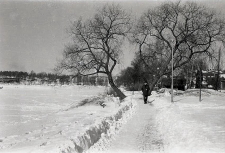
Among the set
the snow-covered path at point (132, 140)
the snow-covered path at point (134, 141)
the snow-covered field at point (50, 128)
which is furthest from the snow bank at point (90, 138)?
the snow-covered path at point (132, 140)

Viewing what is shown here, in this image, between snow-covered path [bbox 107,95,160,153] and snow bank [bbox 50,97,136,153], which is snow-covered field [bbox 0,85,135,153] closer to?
snow bank [bbox 50,97,136,153]

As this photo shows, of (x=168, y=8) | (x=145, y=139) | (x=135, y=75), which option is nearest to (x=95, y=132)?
(x=145, y=139)

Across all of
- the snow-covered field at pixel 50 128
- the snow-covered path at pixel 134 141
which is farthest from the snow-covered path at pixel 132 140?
the snow-covered field at pixel 50 128

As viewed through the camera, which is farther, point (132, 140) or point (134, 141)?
point (132, 140)

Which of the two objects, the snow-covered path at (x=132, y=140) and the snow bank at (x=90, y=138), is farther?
the snow-covered path at (x=132, y=140)

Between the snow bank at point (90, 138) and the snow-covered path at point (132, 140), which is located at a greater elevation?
the snow bank at point (90, 138)

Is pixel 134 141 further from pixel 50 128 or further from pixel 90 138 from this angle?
pixel 50 128

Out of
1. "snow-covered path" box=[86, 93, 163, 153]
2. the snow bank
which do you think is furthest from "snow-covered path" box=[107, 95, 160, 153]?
the snow bank

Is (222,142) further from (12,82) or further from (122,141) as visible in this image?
(12,82)

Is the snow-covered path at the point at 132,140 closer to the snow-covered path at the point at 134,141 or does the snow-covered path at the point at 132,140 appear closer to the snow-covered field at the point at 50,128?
the snow-covered path at the point at 134,141

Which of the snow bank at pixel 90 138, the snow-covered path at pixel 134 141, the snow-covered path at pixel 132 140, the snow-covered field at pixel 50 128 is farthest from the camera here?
the snow-covered path at pixel 132 140

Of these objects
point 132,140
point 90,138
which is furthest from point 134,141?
point 90,138

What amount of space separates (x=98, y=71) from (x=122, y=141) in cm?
2505

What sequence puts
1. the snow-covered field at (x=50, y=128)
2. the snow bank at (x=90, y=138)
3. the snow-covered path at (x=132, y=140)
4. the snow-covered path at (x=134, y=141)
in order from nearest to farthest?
the snow bank at (x=90, y=138) < the snow-covered field at (x=50, y=128) < the snow-covered path at (x=134, y=141) < the snow-covered path at (x=132, y=140)
